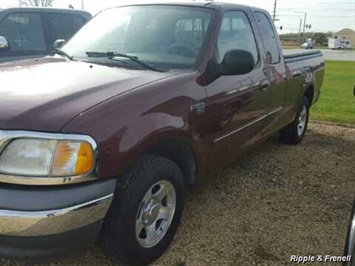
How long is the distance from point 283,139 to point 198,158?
310 cm

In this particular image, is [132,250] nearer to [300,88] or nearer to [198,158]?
[198,158]

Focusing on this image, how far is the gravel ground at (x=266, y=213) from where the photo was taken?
10.1ft

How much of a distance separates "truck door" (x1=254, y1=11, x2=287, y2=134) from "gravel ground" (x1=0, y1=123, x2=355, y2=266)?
0.58m

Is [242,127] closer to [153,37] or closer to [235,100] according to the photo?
[235,100]

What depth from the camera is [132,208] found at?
254 centimetres

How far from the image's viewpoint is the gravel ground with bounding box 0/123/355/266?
308 cm

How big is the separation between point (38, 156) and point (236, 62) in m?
1.70

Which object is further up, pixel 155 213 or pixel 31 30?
pixel 31 30

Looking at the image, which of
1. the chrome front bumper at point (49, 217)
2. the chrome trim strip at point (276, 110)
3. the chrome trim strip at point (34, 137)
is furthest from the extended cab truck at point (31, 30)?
the chrome front bumper at point (49, 217)

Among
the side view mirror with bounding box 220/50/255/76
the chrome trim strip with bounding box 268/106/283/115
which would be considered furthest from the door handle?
the side view mirror with bounding box 220/50/255/76

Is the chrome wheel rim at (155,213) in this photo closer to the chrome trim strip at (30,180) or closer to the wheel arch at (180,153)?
the wheel arch at (180,153)

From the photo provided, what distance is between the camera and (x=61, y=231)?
221 cm

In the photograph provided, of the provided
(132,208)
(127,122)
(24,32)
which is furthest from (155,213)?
(24,32)

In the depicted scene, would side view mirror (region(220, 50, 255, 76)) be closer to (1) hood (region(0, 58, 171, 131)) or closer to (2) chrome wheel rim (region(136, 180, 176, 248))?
(1) hood (region(0, 58, 171, 131))
